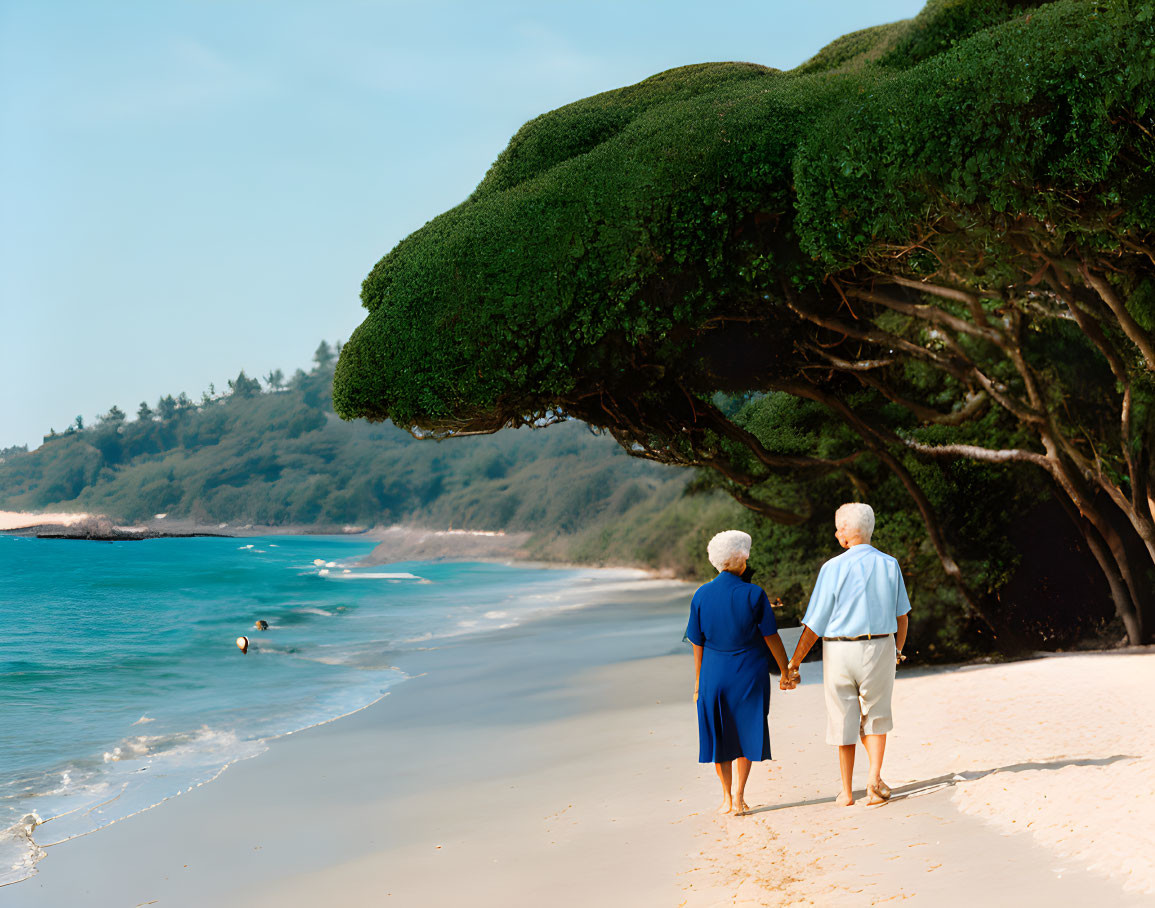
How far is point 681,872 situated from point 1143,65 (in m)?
6.65

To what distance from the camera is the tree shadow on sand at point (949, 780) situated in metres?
5.74

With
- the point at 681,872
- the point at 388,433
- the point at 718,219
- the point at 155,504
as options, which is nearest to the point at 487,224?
the point at 718,219

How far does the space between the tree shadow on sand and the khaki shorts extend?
0.59 meters

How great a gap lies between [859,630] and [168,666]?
21.5 metres

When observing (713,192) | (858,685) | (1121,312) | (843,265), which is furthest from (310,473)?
(858,685)

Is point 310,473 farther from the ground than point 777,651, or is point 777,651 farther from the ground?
point 310,473

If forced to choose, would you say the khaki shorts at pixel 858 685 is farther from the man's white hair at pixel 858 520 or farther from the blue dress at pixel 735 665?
the man's white hair at pixel 858 520

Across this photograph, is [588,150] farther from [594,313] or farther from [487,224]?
[594,313]

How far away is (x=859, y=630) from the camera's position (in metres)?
5.17

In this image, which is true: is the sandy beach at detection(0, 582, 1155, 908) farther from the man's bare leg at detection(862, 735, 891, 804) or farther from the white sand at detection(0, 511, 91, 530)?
the white sand at detection(0, 511, 91, 530)

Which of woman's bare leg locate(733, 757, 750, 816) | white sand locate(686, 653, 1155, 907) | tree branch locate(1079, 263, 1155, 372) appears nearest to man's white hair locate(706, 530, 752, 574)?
woman's bare leg locate(733, 757, 750, 816)

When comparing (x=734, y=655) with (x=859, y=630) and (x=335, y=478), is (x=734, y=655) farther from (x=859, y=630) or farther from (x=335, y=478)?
(x=335, y=478)

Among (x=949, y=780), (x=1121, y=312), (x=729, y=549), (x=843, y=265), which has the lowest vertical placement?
(x=949, y=780)

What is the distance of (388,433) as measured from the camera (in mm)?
122688
